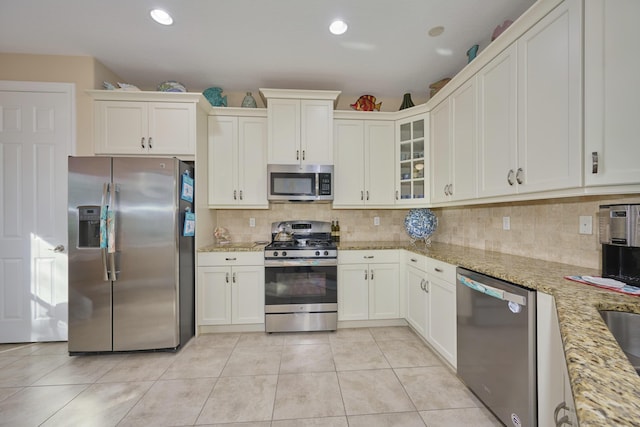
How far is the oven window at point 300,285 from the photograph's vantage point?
258cm

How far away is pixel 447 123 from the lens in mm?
2365

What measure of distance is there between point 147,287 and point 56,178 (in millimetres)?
1419

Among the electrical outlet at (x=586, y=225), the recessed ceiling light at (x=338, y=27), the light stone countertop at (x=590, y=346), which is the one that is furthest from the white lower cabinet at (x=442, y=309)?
the recessed ceiling light at (x=338, y=27)

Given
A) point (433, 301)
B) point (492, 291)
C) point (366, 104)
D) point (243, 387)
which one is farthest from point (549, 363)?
point (366, 104)

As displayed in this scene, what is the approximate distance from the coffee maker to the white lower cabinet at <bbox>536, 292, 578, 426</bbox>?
0.43 meters

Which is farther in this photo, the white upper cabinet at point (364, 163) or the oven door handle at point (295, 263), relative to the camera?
the white upper cabinet at point (364, 163)

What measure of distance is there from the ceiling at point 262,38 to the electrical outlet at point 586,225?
1.55m

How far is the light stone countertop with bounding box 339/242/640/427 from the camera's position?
0.43 metres

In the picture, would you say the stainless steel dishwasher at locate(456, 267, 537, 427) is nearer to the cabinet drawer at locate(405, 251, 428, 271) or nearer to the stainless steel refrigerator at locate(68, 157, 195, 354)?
the cabinet drawer at locate(405, 251, 428, 271)

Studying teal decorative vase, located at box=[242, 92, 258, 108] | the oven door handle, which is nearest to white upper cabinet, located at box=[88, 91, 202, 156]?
teal decorative vase, located at box=[242, 92, 258, 108]

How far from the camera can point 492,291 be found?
4.69 feet

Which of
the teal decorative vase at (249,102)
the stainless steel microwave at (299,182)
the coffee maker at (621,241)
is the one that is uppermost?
the teal decorative vase at (249,102)

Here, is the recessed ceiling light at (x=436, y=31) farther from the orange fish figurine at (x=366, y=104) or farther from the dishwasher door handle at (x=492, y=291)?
the dishwasher door handle at (x=492, y=291)

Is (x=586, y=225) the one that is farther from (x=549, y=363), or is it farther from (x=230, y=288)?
(x=230, y=288)
